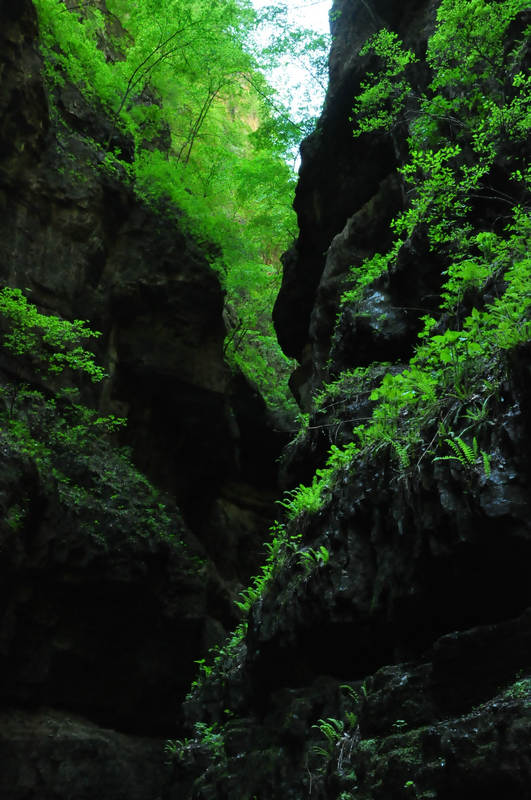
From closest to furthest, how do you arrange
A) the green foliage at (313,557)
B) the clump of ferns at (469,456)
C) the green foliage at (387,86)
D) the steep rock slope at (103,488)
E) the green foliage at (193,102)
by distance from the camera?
1. the clump of ferns at (469,456)
2. the green foliage at (313,557)
3. the green foliage at (387,86)
4. the steep rock slope at (103,488)
5. the green foliage at (193,102)

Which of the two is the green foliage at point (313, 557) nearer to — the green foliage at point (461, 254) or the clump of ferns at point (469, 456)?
the green foliage at point (461, 254)

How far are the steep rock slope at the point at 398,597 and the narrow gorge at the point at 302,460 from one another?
0.03 metres

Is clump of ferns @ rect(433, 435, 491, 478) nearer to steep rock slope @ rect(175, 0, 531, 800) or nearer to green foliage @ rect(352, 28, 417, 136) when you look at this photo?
steep rock slope @ rect(175, 0, 531, 800)

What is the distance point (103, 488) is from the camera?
43.4ft

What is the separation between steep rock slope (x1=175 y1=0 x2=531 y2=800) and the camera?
4062 mm

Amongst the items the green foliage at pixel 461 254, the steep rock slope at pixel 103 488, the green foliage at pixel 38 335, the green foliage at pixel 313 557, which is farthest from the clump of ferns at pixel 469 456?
the green foliage at pixel 38 335

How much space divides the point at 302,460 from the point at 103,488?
5564 mm

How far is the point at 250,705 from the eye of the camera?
784cm

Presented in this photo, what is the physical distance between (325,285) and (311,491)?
6.79m

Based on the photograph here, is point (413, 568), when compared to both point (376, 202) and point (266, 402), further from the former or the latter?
point (266, 402)

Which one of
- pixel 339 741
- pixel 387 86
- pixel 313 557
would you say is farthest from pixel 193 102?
pixel 339 741

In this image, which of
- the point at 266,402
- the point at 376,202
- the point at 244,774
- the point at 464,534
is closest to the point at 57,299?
the point at 376,202

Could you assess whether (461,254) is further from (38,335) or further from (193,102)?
(193,102)

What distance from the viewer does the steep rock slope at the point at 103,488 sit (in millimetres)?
11289
